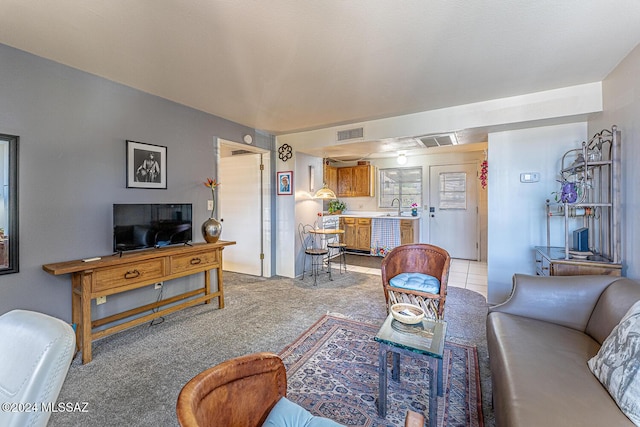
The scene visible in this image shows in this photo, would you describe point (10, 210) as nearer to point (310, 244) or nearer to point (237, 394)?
point (237, 394)

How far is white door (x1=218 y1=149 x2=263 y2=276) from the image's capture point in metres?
4.81

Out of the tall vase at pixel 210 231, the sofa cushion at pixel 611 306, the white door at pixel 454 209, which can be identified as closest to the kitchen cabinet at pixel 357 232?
the white door at pixel 454 209

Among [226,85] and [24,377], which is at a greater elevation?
[226,85]

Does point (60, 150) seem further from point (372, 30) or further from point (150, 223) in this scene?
point (372, 30)

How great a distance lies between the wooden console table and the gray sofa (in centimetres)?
280

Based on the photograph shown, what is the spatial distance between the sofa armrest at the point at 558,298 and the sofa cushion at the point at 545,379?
3.4 inches

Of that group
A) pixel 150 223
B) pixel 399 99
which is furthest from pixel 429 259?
pixel 150 223

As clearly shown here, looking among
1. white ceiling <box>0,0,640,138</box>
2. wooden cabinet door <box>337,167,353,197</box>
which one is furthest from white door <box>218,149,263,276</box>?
wooden cabinet door <box>337,167,353,197</box>

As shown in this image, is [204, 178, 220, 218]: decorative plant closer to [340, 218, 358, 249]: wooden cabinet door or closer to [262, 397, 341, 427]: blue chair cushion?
[262, 397, 341, 427]: blue chair cushion

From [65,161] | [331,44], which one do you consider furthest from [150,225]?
[331,44]

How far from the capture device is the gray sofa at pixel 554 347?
111 centimetres

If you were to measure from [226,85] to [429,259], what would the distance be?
9.03ft

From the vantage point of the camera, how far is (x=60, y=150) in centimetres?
241

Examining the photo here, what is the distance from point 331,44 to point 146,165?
227 centimetres
